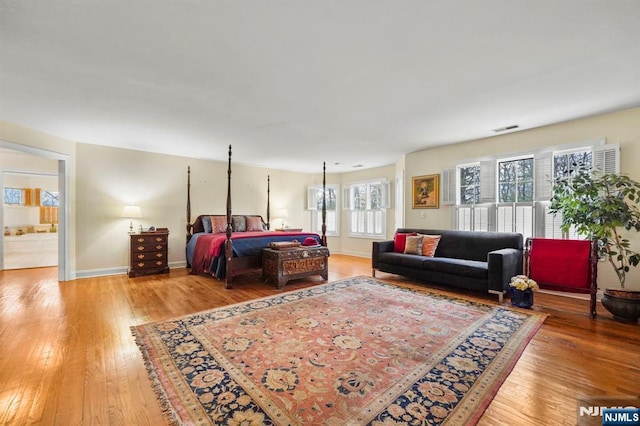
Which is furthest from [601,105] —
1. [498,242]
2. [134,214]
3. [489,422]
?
[134,214]

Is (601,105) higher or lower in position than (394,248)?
higher

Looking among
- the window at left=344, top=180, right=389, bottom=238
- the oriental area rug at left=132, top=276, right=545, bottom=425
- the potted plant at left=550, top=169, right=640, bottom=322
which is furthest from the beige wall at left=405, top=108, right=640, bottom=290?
the oriental area rug at left=132, top=276, right=545, bottom=425

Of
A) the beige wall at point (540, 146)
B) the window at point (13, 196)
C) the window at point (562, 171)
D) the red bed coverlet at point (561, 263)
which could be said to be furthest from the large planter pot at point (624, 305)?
the window at point (13, 196)

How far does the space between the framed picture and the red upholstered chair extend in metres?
1.86

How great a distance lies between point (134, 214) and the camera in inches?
201

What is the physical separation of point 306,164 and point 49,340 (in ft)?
18.4

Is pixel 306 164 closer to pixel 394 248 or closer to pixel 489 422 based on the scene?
pixel 394 248

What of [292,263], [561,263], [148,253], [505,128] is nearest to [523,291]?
[561,263]

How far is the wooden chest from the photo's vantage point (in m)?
4.33

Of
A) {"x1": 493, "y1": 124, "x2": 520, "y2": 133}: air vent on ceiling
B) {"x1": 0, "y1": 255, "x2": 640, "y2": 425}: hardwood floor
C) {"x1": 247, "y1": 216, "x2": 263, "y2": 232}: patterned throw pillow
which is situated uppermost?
{"x1": 493, "y1": 124, "x2": 520, "y2": 133}: air vent on ceiling

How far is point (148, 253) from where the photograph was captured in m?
5.14

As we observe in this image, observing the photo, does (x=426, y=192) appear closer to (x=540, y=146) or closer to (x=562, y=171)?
(x=540, y=146)

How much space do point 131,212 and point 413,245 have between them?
5328mm

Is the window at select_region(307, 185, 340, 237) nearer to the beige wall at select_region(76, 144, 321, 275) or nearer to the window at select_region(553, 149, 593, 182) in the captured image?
the beige wall at select_region(76, 144, 321, 275)
